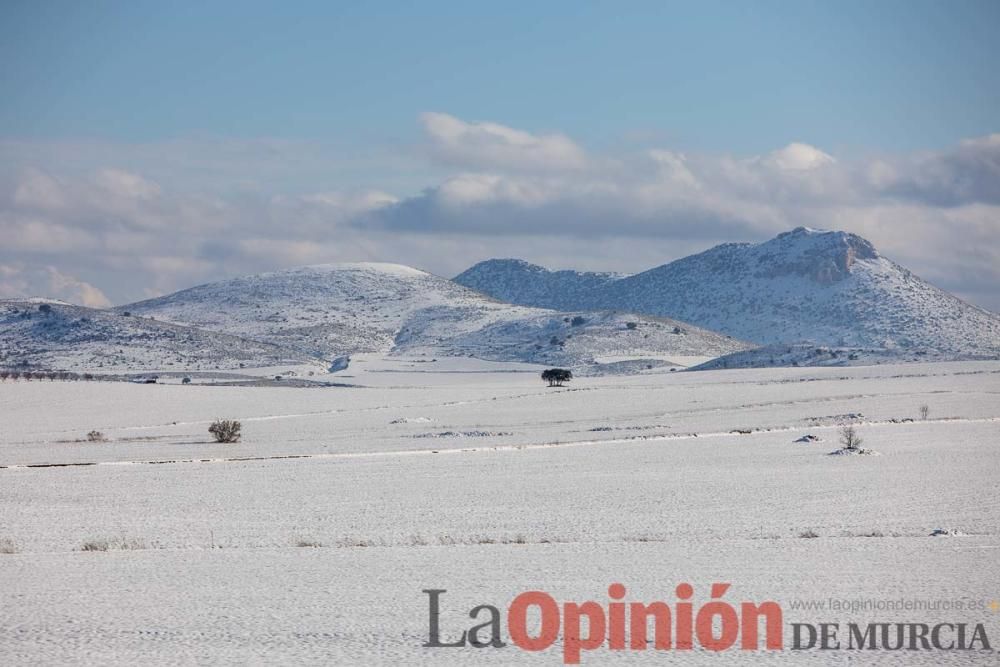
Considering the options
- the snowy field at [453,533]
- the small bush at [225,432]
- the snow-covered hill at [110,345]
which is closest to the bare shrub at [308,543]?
the snowy field at [453,533]

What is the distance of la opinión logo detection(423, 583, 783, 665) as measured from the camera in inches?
367

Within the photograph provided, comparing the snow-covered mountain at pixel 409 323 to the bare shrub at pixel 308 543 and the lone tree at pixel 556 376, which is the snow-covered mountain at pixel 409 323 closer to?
the lone tree at pixel 556 376

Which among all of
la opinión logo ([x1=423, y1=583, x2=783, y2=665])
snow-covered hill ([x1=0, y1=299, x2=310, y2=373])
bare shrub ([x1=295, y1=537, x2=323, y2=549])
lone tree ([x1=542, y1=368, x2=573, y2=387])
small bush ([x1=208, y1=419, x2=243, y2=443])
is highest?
snow-covered hill ([x1=0, y1=299, x2=310, y2=373])

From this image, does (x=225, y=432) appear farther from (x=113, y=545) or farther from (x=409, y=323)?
(x=409, y=323)

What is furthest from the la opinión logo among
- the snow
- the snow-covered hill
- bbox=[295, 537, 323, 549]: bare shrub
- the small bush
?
the snow-covered hill

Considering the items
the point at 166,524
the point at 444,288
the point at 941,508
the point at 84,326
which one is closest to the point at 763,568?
the point at 941,508

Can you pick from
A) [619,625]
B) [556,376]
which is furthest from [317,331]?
[619,625]

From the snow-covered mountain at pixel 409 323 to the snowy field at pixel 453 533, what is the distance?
91.2 metres

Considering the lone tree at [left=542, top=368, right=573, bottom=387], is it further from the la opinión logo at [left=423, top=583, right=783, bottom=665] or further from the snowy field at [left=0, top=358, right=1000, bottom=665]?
the la opinión logo at [left=423, top=583, right=783, bottom=665]

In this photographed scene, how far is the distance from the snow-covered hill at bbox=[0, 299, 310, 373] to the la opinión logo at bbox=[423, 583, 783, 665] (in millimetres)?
99185

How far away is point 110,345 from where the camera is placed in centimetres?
11438

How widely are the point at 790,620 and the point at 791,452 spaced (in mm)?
20989

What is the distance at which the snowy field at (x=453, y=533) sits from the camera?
9781mm

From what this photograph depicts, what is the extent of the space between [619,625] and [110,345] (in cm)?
11188
